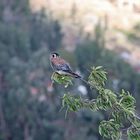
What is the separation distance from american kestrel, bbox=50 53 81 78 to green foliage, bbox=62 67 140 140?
150mm

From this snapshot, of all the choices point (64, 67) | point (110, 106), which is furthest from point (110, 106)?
point (64, 67)

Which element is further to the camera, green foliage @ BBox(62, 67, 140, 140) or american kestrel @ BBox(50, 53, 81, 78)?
american kestrel @ BBox(50, 53, 81, 78)

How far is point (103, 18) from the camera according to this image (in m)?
28.6

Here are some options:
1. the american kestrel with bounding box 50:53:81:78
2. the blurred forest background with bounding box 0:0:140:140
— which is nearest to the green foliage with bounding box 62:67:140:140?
the american kestrel with bounding box 50:53:81:78

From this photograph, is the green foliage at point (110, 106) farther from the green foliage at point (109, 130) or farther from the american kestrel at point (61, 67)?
the american kestrel at point (61, 67)

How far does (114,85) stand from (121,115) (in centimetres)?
1332

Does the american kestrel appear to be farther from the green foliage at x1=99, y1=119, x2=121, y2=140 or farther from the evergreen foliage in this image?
the green foliage at x1=99, y1=119, x2=121, y2=140

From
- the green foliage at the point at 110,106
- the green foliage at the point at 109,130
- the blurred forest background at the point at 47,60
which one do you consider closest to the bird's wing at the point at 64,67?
the green foliage at the point at 110,106

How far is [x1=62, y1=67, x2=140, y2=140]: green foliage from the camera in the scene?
3.09 meters

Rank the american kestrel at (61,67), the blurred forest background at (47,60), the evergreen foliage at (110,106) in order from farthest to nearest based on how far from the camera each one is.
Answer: the blurred forest background at (47,60) < the american kestrel at (61,67) < the evergreen foliage at (110,106)

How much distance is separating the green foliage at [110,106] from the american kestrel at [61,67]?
0.15m

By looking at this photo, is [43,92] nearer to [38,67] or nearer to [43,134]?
[38,67]

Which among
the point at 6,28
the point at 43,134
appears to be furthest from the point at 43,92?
the point at 6,28

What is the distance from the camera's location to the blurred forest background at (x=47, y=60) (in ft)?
48.2
